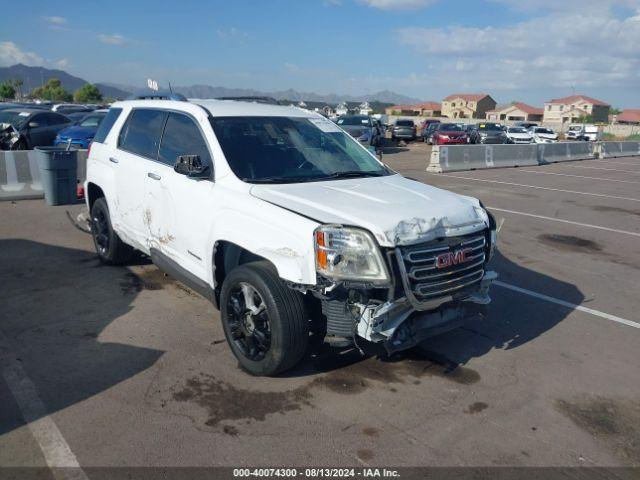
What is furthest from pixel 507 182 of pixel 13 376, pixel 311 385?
pixel 13 376

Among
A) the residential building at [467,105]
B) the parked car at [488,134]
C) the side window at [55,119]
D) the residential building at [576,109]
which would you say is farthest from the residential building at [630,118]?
the side window at [55,119]

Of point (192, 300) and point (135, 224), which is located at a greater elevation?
point (135, 224)

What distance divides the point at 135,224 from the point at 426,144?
105 ft

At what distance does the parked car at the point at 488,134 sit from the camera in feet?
103

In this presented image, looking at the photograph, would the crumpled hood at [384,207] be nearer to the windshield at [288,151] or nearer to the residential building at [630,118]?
the windshield at [288,151]

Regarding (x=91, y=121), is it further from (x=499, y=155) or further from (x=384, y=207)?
(x=384, y=207)

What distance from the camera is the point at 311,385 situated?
403cm

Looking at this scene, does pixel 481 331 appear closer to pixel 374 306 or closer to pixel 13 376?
pixel 374 306

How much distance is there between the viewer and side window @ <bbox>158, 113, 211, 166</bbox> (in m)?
4.84

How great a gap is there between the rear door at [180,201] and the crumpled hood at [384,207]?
625 mm

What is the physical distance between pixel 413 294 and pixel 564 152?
25.9 m

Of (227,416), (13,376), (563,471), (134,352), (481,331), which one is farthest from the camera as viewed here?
(481,331)

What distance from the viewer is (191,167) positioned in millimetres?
4457

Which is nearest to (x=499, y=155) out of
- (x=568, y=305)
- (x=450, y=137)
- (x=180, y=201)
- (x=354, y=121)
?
(x=354, y=121)
